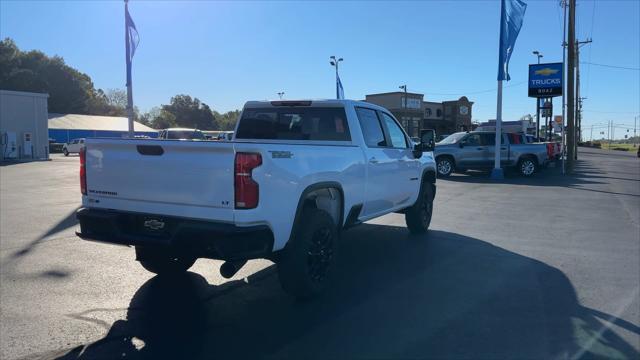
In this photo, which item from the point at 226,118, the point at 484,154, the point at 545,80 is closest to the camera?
the point at 484,154

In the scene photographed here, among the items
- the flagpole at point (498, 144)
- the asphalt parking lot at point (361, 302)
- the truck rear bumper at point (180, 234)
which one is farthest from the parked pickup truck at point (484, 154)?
the truck rear bumper at point (180, 234)

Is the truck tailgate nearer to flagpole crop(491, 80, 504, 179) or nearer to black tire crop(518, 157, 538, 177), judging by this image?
flagpole crop(491, 80, 504, 179)

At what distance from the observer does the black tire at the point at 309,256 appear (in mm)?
4742

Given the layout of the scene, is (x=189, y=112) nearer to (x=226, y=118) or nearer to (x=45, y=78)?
(x=226, y=118)

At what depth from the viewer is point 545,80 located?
2709 centimetres

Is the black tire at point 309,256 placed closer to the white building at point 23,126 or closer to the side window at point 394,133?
the side window at point 394,133

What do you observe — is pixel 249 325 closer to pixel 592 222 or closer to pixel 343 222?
pixel 343 222

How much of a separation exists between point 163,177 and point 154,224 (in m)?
0.43

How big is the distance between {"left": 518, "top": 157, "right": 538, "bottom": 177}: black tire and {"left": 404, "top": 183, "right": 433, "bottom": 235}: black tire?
14.1 metres

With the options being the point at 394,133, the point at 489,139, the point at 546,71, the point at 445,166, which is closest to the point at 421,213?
the point at 394,133

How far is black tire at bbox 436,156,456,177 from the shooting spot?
21188 mm

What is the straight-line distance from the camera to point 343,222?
5.70 m

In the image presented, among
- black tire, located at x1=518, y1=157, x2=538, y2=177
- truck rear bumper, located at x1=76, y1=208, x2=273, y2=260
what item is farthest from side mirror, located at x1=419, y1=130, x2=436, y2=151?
black tire, located at x1=518, y1=157, x2=538, y2=177

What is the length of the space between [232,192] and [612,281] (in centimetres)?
461
